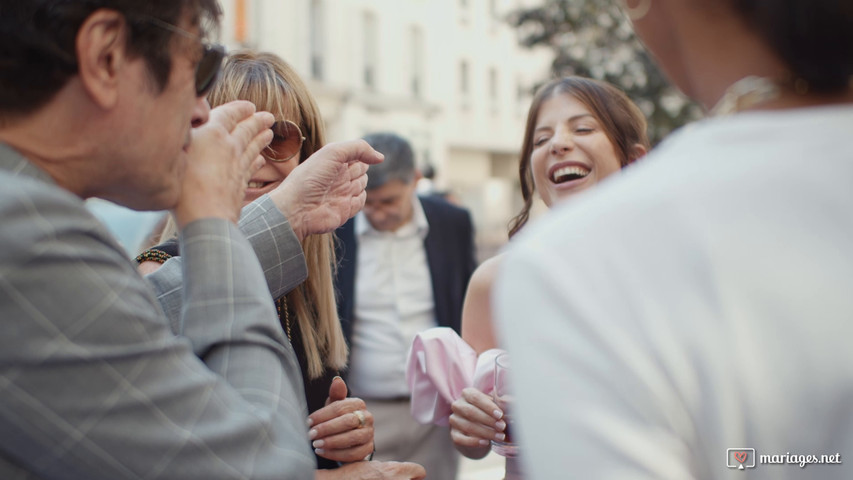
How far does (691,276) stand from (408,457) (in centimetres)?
339

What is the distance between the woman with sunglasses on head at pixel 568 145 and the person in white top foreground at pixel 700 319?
193 cm

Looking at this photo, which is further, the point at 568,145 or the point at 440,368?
the point at 568,145

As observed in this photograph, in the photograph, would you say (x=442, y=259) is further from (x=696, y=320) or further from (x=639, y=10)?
(x=696, y=320)

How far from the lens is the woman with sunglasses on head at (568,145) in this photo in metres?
2.84

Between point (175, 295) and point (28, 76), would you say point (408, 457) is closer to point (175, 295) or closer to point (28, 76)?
point (175, 295)

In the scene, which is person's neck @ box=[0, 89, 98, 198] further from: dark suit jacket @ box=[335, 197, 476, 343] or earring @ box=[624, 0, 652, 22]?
dark suit jacket @ box=[335, 197, 476, 343]

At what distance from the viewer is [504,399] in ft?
6.94

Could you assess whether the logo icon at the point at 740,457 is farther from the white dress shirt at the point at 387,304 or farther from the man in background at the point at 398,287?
the white dress shirt at the point at 387,304

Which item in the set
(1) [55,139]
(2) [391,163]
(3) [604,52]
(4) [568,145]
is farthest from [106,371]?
(3) [604,52]

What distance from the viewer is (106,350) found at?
1038 mm

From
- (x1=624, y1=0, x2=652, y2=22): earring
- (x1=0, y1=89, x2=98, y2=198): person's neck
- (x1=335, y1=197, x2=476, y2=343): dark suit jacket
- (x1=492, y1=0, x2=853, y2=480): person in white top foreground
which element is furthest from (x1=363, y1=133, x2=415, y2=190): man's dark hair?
(x1=492, y1=0, x2=853, y2=480): person in white top foreground

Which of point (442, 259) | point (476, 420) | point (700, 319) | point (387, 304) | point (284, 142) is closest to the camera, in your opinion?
point (700, 319)

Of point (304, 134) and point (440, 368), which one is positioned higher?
point (304, 134)

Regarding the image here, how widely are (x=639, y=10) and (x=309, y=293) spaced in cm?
165
